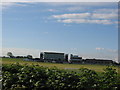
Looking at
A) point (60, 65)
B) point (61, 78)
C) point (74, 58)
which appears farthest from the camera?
point (60, 65)

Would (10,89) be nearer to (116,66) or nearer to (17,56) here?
(17,56)

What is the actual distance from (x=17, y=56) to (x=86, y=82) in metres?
1.67

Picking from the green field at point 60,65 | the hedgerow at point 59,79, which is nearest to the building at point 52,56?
the green field at point 60,65

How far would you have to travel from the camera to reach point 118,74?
3852mm

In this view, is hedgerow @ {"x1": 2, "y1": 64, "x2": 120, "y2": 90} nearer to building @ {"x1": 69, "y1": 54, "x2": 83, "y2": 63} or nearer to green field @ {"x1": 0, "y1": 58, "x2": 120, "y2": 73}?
green field @ {"x1": 0, "y1": 58, "x2": 120, "y2": 73}

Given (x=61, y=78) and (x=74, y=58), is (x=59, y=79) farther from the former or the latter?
(x=74, y=58)

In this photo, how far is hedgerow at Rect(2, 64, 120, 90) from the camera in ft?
12.1

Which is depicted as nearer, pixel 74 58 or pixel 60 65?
pixel 74 58

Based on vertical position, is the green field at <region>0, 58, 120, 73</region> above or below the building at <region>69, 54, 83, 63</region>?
below

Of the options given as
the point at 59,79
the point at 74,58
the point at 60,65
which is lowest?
the point at 59,79

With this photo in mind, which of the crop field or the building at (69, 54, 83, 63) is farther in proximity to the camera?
→ the building at (69, 54, 83, 63)

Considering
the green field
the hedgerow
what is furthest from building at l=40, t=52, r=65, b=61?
the hedgerow

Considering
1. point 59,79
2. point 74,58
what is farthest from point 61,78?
point 74,58

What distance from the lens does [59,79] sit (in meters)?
3.80
